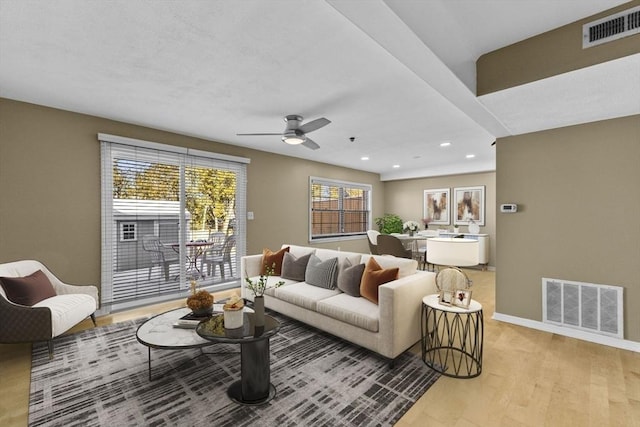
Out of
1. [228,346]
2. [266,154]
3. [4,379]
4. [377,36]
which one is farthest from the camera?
[266,154]

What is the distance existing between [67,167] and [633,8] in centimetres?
547

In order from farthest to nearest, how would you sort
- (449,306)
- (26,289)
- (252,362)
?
(26,289)
(449,306)
(252,362)

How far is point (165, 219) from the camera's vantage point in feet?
14.1

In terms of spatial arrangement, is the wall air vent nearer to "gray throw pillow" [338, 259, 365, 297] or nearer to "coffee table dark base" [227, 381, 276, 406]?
"gray throw pillow" [338, 259, 365, 297]

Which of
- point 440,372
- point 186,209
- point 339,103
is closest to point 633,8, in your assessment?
point 339,103

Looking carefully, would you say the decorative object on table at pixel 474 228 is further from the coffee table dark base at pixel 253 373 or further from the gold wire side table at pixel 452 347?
the coffee table dark base at pixel 253 373

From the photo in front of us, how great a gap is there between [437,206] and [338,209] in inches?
108

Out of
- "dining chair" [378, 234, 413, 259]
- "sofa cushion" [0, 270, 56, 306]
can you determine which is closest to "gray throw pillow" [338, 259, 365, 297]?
"dining chair" [378, 234, 413, 259]

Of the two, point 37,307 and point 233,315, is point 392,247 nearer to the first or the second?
point 233,315

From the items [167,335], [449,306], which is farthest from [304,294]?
[449,306]

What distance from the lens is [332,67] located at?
2.44m

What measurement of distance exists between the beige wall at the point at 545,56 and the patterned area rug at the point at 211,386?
253cm

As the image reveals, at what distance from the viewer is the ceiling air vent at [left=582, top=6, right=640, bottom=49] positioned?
1.77 m

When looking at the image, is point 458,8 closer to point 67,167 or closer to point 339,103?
point 339,103
